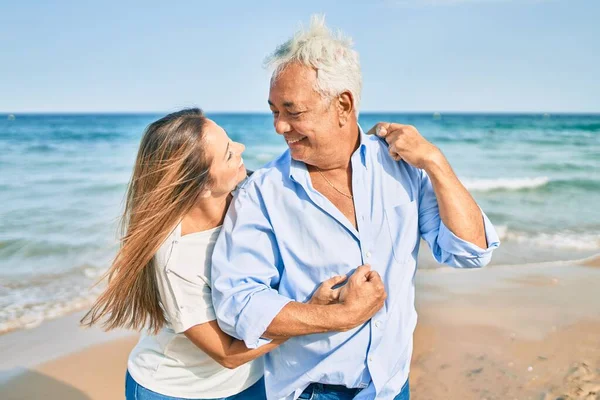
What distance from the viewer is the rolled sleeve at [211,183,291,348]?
2115mm

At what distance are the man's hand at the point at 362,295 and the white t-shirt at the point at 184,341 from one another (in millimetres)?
554

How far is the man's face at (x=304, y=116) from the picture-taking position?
2314 millimetres

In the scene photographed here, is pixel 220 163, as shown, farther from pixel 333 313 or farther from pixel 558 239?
pixel 558 239

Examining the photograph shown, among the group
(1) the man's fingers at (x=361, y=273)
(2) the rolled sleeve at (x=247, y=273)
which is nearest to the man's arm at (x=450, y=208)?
(1) the man's fingers at (x=361, y=273)

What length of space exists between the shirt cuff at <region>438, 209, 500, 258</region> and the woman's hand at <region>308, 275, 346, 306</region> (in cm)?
44

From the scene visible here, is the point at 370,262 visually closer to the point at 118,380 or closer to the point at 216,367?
the point at 216,367

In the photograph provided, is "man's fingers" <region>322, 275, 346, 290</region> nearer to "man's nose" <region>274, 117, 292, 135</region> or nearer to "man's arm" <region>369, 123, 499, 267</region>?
"man's arm" <region>369, 123, 499, 267</region>

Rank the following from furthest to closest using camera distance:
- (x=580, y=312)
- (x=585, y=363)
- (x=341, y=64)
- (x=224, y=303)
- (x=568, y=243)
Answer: (x=568, y=243), (x=580, y=312), (x=585, y=363), (x=341, y=64), (x=224, y=303)

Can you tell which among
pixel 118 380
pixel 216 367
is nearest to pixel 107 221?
pixel 118 380

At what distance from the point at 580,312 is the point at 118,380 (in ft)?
14.3

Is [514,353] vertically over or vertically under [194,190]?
under

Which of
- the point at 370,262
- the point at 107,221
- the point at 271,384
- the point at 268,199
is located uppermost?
the point at 268,199

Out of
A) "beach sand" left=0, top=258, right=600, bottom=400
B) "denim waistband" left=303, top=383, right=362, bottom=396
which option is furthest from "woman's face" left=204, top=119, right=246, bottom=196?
"beach sand" left=0, top=258, right=600, bottom=400

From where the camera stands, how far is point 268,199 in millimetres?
2311
